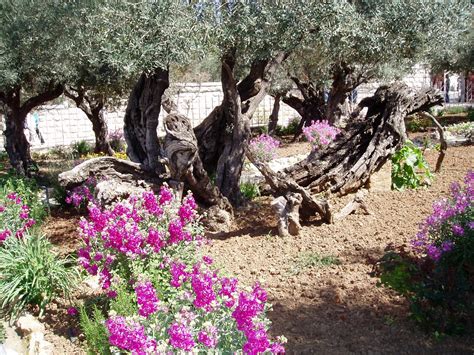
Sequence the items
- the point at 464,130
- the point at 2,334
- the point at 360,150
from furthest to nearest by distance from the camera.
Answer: the point at 464,130, the point at 360,150, the point at 2,334

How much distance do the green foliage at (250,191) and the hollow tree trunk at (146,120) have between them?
1.44 meters

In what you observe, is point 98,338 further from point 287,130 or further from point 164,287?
point 287,130

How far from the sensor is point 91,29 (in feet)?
18.9

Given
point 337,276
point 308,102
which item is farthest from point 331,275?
point 308,102

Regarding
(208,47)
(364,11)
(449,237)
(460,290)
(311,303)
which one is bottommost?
(311,303)

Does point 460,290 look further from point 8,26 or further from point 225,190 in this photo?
point 8,26

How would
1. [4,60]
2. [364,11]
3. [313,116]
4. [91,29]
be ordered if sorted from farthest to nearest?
[313,116]
[4,60]
[364,11]
[91,29]

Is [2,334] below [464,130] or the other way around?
below

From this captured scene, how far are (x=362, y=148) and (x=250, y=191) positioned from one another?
5.74 feet

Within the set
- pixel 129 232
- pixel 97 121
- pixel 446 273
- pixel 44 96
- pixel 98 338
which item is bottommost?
pixel 98 338

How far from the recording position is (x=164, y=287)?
3768mm

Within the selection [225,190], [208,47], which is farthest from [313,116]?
[208,47]

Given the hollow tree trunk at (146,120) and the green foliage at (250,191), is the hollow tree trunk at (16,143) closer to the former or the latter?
the hollow tree trunk at (146,120)

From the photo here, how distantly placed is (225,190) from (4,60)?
3951 millimetres
